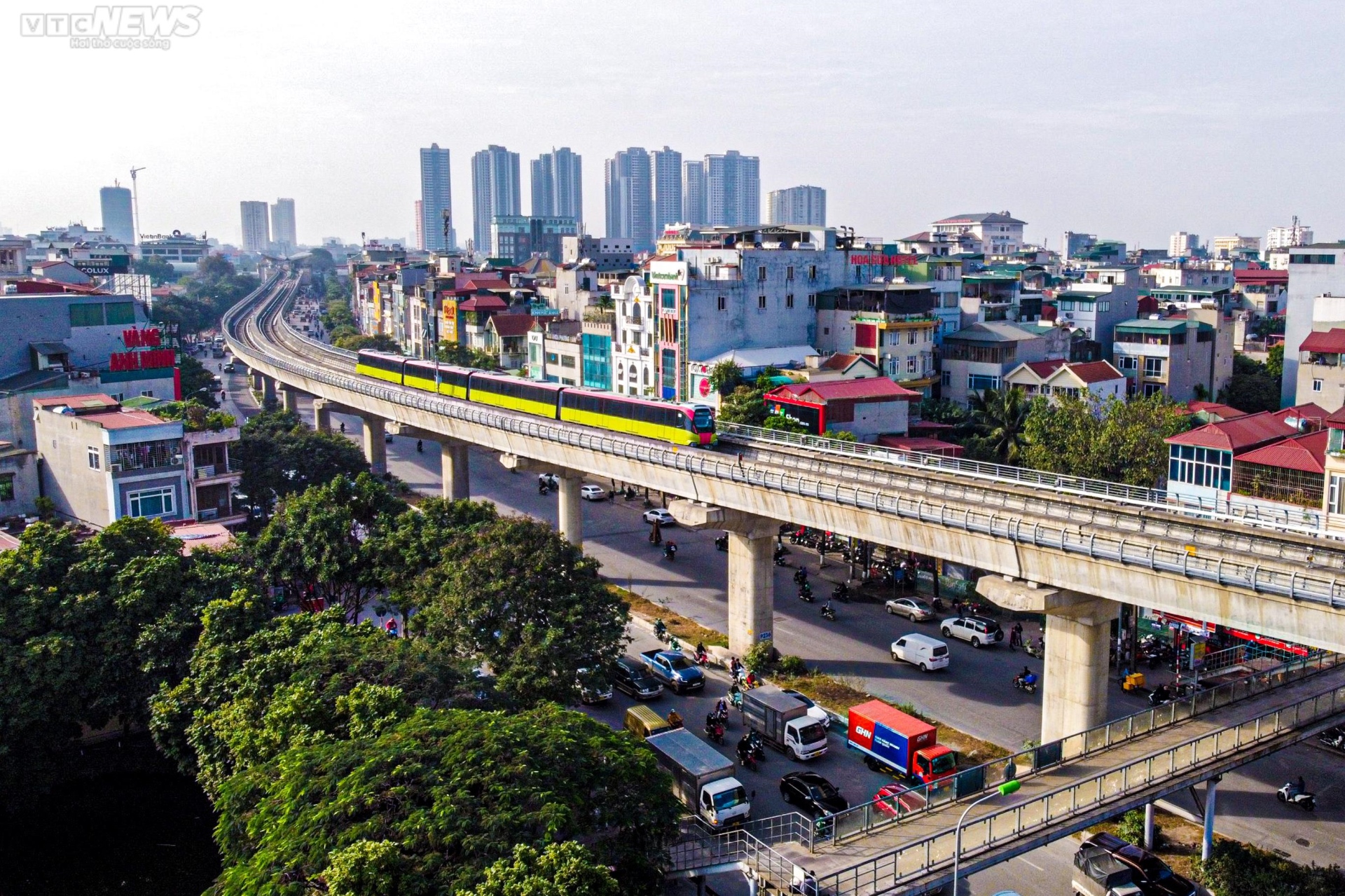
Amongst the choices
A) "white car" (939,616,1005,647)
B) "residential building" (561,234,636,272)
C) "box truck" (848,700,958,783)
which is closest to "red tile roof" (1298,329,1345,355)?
"white car" (939,616,1005,647)

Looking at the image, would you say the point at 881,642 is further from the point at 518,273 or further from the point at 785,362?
the point at 518,273

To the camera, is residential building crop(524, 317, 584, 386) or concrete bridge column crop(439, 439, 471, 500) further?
residential building crop(524, 317, 584, 386)

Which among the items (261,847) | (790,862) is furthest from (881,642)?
(261,847)

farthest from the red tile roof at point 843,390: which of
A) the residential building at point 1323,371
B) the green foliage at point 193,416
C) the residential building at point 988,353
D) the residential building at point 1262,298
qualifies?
the residential building at point 1262,298

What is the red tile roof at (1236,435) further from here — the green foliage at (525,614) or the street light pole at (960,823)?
the green foliage at (525,614)

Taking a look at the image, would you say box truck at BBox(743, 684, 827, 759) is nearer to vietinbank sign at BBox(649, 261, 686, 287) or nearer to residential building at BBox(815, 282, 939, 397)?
residential building at BBox(815, 282, 939, 397)

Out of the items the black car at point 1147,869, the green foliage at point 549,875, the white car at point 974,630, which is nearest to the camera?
the green foliage at point 549,875
